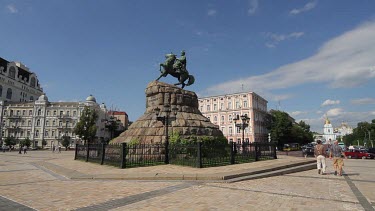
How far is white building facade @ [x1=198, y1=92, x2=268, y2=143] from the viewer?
68.1 meters

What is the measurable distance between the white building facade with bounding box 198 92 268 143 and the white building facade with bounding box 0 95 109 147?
32.0 meters

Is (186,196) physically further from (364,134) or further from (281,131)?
(364,134)

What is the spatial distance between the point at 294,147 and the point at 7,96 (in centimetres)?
8619

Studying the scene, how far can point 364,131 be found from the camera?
9888 centimetres

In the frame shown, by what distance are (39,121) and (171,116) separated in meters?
70.8

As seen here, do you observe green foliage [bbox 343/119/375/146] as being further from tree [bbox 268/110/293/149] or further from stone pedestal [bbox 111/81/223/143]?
stone pedestal [bbox 111/81/223/143]

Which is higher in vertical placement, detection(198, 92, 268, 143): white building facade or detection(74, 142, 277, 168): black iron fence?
A: detection(198, 92, 268, 143): white building facade

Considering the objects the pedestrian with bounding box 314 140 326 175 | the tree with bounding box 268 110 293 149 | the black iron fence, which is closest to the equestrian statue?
the black iron fence

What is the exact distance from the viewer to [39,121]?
76750 millimetres

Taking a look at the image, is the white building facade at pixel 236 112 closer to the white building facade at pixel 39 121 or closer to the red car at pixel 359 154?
the white building facade at pixel 39 121

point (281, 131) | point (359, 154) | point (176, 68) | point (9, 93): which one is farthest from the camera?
point (9, 93)

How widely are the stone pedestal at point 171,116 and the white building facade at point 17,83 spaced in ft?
254

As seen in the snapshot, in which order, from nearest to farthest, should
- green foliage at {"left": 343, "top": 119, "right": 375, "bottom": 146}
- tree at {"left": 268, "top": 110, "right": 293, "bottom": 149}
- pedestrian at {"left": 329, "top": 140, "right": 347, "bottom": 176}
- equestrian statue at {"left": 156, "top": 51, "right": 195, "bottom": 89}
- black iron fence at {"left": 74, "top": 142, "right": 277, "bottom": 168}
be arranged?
pedestrian at {"left": 329, "top": 140, "right": 347, "bottom": 176} < black iron fence at {"left": 74, "top": 142, "right": 277, "bottom": 168} < equestrian statue at {"left": 156, "top": 51, "right": 195, "bottom": 89} < tree at {"left": 268, "top": 110, "right": 293, "bottom": 149} < green foliage at {"left": 343, "top": 119, "right": 375, "bottom": 146}

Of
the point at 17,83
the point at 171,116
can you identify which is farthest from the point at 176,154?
the point at 17,83
